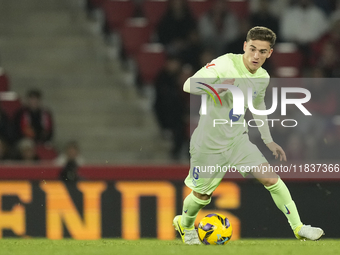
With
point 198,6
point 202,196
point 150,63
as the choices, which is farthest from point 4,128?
point 198,6

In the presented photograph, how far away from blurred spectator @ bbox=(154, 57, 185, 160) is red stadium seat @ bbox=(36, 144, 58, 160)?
1.50m

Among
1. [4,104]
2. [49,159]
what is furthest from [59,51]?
[49,159]

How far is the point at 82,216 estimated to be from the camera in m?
7.28

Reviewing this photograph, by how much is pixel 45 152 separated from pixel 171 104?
1736 mm

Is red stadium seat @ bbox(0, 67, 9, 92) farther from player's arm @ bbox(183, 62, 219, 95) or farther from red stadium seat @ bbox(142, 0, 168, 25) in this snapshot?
player's arm @ bbox(183, 62, 219, 95)

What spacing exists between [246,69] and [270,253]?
1563 mm

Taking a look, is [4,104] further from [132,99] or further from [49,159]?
[132,99]

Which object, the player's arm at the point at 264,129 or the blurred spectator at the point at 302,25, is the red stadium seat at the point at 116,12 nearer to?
the blurred spectator at the point at 302,25

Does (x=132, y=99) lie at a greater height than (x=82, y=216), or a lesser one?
greater

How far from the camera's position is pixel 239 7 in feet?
33.7

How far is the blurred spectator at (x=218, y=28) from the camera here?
9602 mm

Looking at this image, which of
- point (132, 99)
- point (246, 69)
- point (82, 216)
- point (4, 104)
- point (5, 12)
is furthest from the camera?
point (5, 12)

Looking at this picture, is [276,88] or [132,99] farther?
[132,99]

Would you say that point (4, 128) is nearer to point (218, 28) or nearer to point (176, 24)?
point (176, 24)
